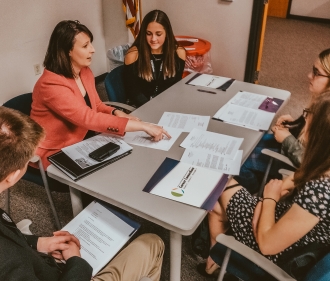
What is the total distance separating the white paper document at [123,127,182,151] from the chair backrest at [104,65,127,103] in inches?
23.9

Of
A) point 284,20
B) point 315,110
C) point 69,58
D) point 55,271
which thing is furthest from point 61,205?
point 284,20

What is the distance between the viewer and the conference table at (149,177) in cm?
123

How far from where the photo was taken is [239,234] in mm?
1449

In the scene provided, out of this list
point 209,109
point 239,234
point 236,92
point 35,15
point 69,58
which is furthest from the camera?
point 35,15

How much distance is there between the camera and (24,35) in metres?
3.23

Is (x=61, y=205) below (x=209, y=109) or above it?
below

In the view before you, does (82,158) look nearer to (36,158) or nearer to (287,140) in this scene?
(36,158)

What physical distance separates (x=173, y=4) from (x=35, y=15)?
57.3 inches

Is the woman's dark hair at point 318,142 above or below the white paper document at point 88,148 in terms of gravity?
above

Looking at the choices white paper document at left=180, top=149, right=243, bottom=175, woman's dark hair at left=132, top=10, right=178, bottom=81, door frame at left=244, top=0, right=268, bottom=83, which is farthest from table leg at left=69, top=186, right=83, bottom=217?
door frame at left=244, top=0, right=268, bottom=83

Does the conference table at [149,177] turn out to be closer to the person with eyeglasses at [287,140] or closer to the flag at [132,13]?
the person with eyeglasses at [287,140]

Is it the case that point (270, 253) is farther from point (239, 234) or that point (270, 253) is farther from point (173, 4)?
point (173, 4)

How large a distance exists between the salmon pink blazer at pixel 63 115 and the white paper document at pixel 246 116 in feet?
1.89

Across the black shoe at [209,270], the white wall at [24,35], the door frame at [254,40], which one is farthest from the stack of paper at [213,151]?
the white wall at [24,35]
